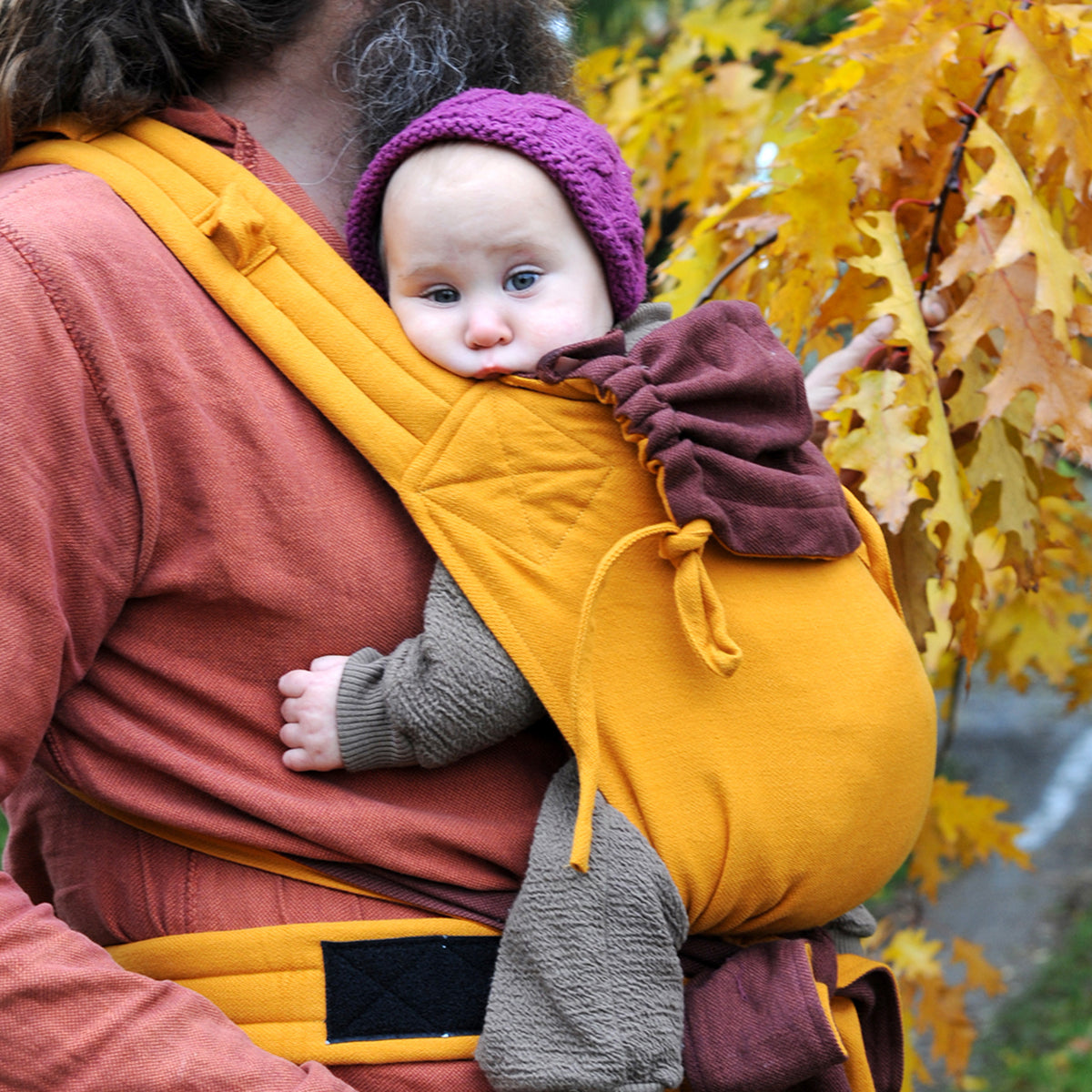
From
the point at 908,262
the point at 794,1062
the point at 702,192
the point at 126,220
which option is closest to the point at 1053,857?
the point at 702,192

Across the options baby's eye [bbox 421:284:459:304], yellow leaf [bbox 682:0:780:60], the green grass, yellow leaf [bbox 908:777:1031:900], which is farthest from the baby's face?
the green grass

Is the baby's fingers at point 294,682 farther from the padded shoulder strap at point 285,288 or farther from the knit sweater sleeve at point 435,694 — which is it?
the padded shoulder strap at point 285,288

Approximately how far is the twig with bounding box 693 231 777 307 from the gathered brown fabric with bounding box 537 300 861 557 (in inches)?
25.9

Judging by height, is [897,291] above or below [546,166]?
below

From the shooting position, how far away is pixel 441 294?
55.1 inches

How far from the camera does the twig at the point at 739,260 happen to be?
208 centimetres

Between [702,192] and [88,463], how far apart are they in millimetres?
2036

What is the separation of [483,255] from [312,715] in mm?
535

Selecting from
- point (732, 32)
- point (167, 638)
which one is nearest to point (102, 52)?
point (167, 638)

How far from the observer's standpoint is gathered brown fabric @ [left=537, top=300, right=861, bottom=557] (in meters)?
1.29

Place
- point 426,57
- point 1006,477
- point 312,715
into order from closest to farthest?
point 312,715 → point 426,57 → point 1006,477

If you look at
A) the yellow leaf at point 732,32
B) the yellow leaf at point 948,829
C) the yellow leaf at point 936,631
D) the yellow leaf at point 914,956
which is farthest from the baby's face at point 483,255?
the yellow leaf at point 914,956

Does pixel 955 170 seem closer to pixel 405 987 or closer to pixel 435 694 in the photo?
pixel 435 694

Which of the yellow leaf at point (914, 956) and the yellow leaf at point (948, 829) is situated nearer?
the yellow leaf at point (948, 829)
